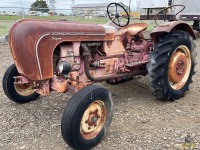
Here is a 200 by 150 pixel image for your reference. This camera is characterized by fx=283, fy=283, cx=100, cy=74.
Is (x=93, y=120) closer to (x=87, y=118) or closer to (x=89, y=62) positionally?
(x=87, y=118)

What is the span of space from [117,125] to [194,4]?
11.7 meters

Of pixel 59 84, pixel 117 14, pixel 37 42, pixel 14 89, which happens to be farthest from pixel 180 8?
pixel 37 42

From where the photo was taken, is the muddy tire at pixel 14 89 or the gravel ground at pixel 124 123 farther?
the muddy tire at pixel 14 89

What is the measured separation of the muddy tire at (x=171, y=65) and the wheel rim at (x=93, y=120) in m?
1.25

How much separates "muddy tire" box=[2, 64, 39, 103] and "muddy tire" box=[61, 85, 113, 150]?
1628 millimetres

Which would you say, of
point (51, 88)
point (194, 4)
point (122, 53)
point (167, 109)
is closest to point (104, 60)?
point (122, 53)

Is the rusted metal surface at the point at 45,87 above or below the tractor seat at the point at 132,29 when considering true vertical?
below

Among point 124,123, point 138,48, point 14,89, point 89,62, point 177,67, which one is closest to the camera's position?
point 124,123

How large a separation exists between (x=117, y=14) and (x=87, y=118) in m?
2.15

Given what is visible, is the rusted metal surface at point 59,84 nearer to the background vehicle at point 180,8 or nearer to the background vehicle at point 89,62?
the background vehicle at point 89,62

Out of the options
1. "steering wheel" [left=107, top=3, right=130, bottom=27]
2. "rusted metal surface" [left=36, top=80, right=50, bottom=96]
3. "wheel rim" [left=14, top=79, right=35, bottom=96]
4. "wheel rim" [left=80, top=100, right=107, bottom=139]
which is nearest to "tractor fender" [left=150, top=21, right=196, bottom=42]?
"steering wheel" [left=107, top=3, right=130, bottom=27]

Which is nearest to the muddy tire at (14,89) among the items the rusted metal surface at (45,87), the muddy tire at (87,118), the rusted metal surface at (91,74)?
the rusted metal surface at (45,87)

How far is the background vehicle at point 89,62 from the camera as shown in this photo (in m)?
3.32

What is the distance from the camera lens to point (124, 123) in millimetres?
4004
